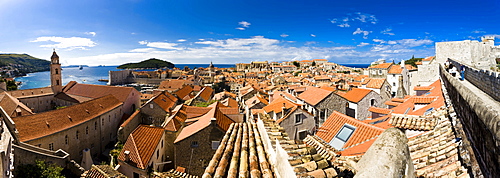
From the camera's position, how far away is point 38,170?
45.8 feet

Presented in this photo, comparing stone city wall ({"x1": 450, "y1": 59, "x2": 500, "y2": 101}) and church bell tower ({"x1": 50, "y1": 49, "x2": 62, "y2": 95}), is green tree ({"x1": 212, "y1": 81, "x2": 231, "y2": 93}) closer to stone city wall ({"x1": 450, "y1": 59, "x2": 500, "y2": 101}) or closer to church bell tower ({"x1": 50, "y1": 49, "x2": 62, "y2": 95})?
church bell tower ({"x1": 50, "y1": 49, "x2": 62, "y2": 95})

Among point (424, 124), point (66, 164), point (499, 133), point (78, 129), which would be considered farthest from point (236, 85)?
point (499, 133)

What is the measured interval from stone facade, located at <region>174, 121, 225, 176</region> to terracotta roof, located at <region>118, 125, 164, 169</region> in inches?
73.4

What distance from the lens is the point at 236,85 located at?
63094mm

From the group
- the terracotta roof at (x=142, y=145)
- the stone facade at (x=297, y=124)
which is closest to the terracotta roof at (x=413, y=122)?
the stone facade at (x=297, y=124)

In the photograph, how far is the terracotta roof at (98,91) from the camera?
3414 cm

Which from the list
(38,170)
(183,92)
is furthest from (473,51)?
(183,92)

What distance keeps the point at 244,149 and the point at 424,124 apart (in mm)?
4652

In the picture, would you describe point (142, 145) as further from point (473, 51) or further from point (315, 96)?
point (473, 51)

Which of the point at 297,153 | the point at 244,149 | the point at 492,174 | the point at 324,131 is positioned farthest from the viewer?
the point at 324,131

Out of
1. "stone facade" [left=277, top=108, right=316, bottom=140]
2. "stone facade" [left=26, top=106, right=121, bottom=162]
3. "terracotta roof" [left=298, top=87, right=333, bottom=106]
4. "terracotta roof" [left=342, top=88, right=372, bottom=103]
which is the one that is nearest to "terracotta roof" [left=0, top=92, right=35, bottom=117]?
"stone facade" [left=26, top=106, right=121, bottom=162]

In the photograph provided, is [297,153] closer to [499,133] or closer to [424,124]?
[499,133]

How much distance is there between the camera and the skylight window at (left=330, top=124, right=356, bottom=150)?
28.3 ft

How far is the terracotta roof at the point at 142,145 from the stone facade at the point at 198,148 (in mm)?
1864
